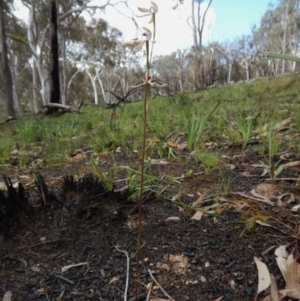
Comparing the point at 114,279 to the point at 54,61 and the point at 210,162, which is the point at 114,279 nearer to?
the point at 210,162

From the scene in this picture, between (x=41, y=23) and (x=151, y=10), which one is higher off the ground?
(x=41, y=23)

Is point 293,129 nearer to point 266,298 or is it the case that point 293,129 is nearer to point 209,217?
point 209,217

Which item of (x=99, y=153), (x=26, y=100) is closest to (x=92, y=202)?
A: (x=99, y=153)

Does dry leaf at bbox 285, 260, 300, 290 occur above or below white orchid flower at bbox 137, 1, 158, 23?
below

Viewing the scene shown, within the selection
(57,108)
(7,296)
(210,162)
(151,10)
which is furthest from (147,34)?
(57,108)

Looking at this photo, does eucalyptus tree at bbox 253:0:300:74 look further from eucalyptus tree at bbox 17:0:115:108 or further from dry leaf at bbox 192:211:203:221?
dry leaf at bbox 192:211:203:221

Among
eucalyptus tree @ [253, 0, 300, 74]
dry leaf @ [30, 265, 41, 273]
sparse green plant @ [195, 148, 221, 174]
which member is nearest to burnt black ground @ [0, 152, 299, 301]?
dry leaf @ [30, 265, 41, 273]

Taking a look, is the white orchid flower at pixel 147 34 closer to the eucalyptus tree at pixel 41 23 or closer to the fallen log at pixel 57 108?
the fallen log at pixel 57 108

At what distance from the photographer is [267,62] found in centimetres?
2884

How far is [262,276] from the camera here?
0.70 metres

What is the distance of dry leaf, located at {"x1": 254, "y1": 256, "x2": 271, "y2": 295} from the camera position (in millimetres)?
673

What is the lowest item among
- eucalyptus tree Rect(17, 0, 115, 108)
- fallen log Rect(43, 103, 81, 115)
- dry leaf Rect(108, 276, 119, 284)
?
dry leaf Rect(108, 276, 119, 284)

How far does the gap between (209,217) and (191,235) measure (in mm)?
120

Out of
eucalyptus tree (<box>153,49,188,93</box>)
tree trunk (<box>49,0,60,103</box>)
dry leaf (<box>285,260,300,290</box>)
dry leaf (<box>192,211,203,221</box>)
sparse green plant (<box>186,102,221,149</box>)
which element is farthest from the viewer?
eucalyptus tree (<box>153,49,188,93</box>)
